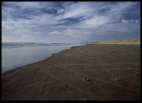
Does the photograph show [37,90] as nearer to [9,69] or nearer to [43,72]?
[43,72]

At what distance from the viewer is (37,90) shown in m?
4.77

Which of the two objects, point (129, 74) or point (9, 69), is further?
point (9, 69)

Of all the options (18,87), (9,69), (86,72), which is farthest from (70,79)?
(9,69)

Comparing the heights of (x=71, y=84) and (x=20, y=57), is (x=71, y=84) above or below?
below

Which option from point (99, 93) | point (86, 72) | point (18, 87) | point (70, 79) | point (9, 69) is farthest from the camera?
point (9, 69)

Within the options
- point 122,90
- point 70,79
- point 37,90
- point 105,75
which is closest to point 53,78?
point 70,79

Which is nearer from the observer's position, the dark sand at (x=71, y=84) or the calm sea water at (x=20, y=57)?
the dark sand at (x=71, y=84)

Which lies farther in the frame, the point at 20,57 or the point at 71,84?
the point at 20,57

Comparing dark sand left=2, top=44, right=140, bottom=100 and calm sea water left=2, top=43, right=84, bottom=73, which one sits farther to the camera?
calm sea water left=2, top=43, right=84, bottom=73

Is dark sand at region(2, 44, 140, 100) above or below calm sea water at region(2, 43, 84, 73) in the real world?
below

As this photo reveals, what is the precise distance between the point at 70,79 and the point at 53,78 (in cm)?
49

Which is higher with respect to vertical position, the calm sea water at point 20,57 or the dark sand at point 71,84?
the calm sea water at point 20,57

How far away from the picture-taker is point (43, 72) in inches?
254

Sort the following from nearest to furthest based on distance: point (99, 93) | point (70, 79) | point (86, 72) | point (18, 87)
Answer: point (99, 93) < point (18, 87) < point (70, 79) < point (86, 72)
